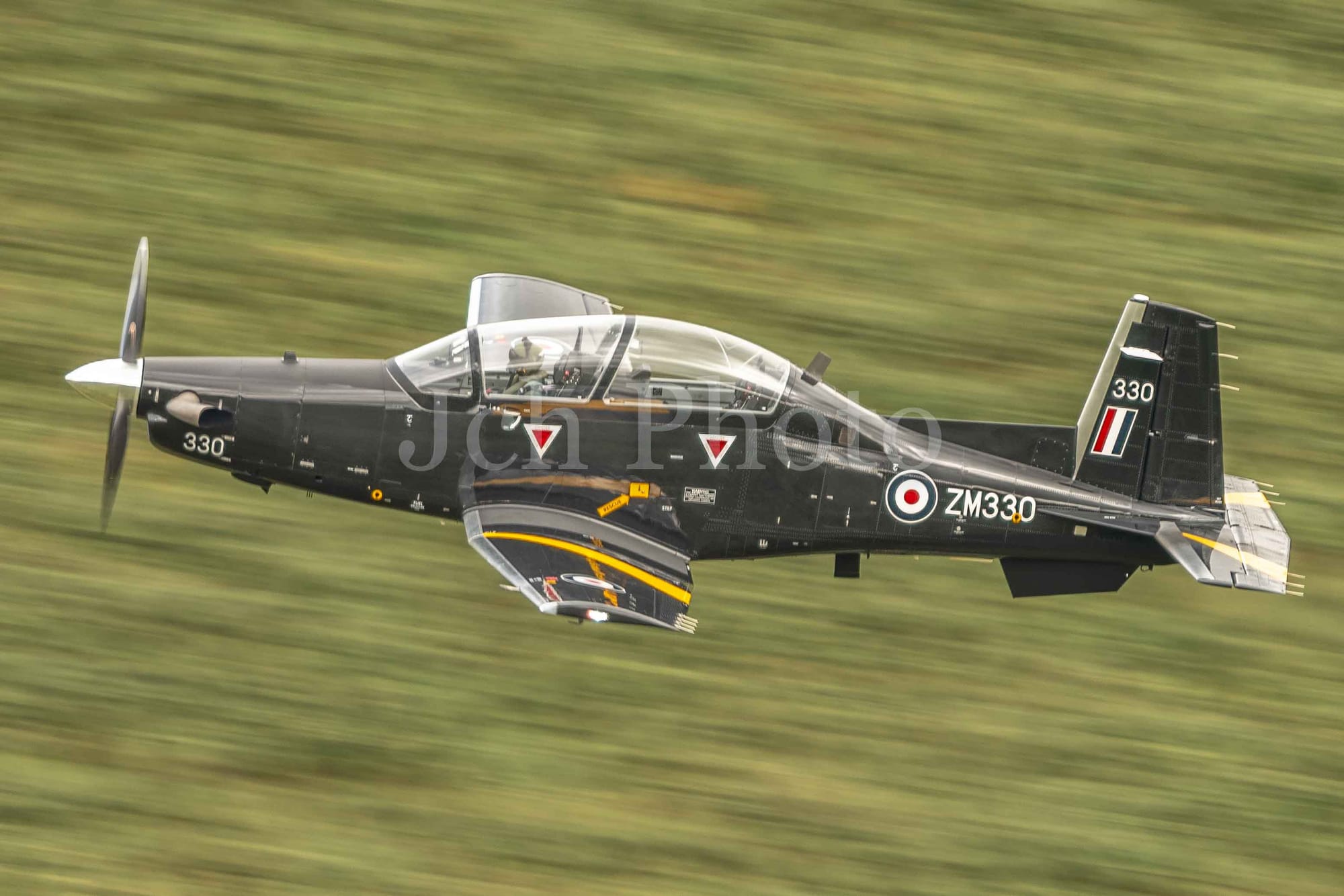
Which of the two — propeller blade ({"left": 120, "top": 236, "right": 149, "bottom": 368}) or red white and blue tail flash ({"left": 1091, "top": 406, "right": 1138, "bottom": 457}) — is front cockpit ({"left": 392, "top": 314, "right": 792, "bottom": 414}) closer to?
propeller blade ({"left": 120, "top": 236, "right": 149, "bottom": 368})

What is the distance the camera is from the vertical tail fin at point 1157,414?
14.2m

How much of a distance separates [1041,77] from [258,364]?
45.1 ft

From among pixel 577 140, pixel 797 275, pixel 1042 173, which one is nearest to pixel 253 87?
pixel 577 140

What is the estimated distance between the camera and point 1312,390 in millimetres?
18672

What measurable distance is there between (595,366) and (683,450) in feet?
3.46

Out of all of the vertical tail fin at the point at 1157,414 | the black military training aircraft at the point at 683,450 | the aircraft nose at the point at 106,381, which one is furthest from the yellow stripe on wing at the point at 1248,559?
the aircraft nose at the point at 106,381

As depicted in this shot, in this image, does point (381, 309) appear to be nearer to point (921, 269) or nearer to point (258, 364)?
point (258, 364)

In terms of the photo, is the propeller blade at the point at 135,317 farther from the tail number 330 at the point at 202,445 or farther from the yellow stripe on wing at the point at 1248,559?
Result: the yellow stripe on wing at the point at 1248,559

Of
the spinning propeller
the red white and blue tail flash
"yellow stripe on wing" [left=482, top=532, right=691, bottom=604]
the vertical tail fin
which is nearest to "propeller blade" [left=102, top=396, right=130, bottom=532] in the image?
the spinning propeller

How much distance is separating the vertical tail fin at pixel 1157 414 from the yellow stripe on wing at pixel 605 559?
3.94 metres

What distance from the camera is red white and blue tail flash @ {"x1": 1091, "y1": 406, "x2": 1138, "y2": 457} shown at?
14.3 meters

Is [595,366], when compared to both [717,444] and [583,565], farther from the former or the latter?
[583,565]

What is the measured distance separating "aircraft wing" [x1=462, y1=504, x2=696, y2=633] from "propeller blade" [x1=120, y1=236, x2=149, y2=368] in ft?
10.3

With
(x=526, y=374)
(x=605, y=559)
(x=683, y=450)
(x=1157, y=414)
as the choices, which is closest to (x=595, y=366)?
(x=526, y=374)
